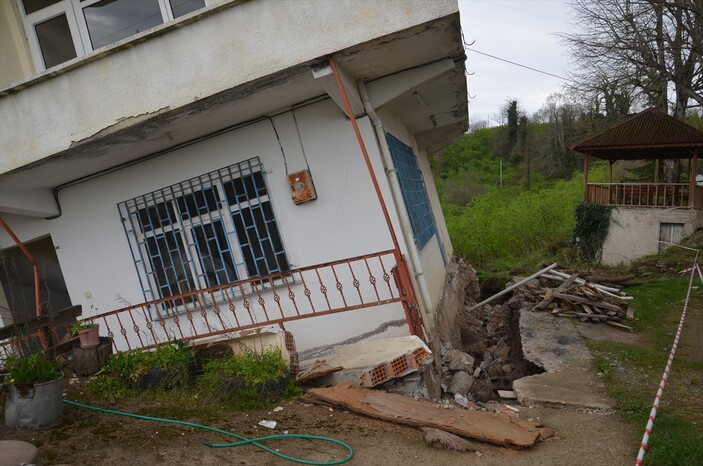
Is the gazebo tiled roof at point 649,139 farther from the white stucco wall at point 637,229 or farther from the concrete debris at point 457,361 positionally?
the concrete debris at point 457,361

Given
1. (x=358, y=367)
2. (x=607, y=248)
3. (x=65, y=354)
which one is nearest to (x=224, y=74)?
(x=358, y=367)

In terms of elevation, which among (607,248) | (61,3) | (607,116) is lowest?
(607,248)

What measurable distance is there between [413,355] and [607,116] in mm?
27525

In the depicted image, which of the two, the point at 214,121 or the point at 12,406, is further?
the point at 214,121

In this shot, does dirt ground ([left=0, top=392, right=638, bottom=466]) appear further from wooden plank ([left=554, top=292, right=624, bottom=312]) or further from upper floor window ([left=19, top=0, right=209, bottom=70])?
upper floor window ([left=19, top=0, right=209, bottom=70])

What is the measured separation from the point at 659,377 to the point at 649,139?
14.7m

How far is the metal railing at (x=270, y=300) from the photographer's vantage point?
5.93 m

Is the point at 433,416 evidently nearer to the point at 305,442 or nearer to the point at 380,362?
the point at 380,362

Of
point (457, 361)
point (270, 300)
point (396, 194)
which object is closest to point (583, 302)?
point (457, 361)

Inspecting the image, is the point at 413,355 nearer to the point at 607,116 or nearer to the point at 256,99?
the point at 256,99

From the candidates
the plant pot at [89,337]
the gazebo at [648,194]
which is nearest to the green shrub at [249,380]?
the plant pot at [89,337]

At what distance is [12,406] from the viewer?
4.44 meters

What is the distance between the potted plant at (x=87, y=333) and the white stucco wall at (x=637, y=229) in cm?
1813

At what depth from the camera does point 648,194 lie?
59.8 ft
